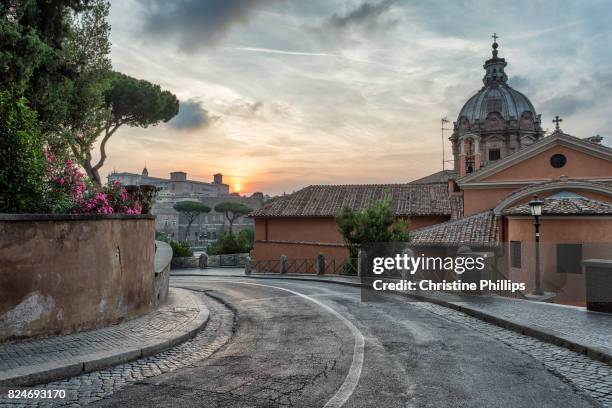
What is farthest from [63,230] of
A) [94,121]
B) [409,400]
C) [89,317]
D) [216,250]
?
[216,250]

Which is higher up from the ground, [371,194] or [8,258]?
[371,194]

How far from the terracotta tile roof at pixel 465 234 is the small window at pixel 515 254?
0.78 m

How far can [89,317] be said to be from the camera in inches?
287

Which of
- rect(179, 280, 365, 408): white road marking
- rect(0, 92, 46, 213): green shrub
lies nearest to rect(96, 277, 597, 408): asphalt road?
rect(179, 280, 365, 408): white road marking

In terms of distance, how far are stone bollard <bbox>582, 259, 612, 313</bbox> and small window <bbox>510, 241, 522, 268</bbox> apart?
8581mm

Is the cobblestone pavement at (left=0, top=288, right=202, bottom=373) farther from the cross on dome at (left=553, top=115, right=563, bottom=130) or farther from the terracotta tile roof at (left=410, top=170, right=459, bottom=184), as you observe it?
the terracotta tile roof at (left=410, top=170, right=459, bottom=184)

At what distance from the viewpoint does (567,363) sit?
6199 mm

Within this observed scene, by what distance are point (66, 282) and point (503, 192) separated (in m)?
24.6

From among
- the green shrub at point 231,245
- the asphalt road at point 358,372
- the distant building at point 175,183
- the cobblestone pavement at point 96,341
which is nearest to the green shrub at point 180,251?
the green shrub at point 231,245

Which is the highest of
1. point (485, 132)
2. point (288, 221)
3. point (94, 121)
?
point (485, 132)

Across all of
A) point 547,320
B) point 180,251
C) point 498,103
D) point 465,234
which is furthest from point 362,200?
point 498,103

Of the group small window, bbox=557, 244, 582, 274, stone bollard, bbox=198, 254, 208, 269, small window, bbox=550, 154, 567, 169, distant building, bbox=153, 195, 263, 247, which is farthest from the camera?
distant building, bbox=153, 195, 263, 247

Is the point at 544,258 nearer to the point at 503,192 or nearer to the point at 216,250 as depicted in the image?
the point at 503,192

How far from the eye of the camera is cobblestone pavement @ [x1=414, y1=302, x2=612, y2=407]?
5168mm
